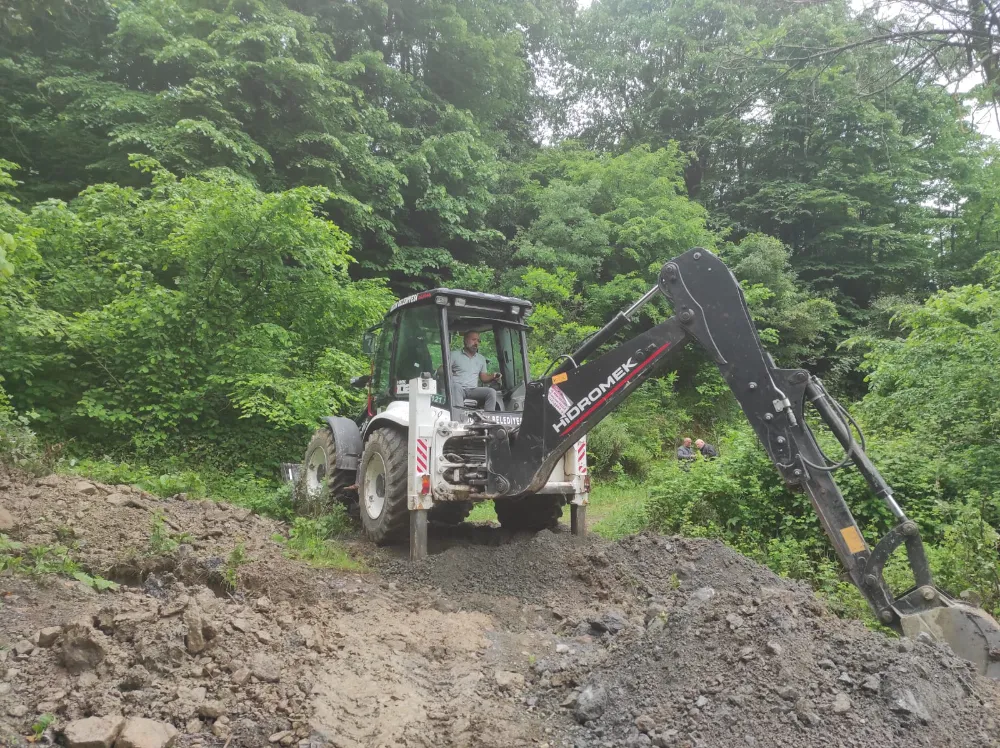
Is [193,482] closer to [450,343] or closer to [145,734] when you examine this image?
[450,343]

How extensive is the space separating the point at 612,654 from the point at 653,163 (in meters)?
15.6

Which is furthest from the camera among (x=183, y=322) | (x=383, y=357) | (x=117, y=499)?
(x=183, y=322)

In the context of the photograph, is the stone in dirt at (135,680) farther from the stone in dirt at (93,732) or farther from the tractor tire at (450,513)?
the tractor tire at (450,513)

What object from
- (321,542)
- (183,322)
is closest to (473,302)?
(321,542)

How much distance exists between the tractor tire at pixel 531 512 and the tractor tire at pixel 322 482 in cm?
161

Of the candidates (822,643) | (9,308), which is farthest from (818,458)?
(9,308)

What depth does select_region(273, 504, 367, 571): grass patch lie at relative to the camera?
18.8ft

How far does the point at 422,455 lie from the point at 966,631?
388 cm

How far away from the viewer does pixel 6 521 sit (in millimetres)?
4645

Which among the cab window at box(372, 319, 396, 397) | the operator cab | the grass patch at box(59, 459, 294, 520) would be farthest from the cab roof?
the grass patch at box(59, 459, 294, 520)

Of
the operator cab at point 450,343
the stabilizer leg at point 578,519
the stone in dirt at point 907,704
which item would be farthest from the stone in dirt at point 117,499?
the stone in dirt at point 907,704

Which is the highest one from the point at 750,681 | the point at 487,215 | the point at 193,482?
the point at 487,215

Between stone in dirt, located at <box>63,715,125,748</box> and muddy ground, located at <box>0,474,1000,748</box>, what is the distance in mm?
32

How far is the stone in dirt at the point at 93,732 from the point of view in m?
2.44
